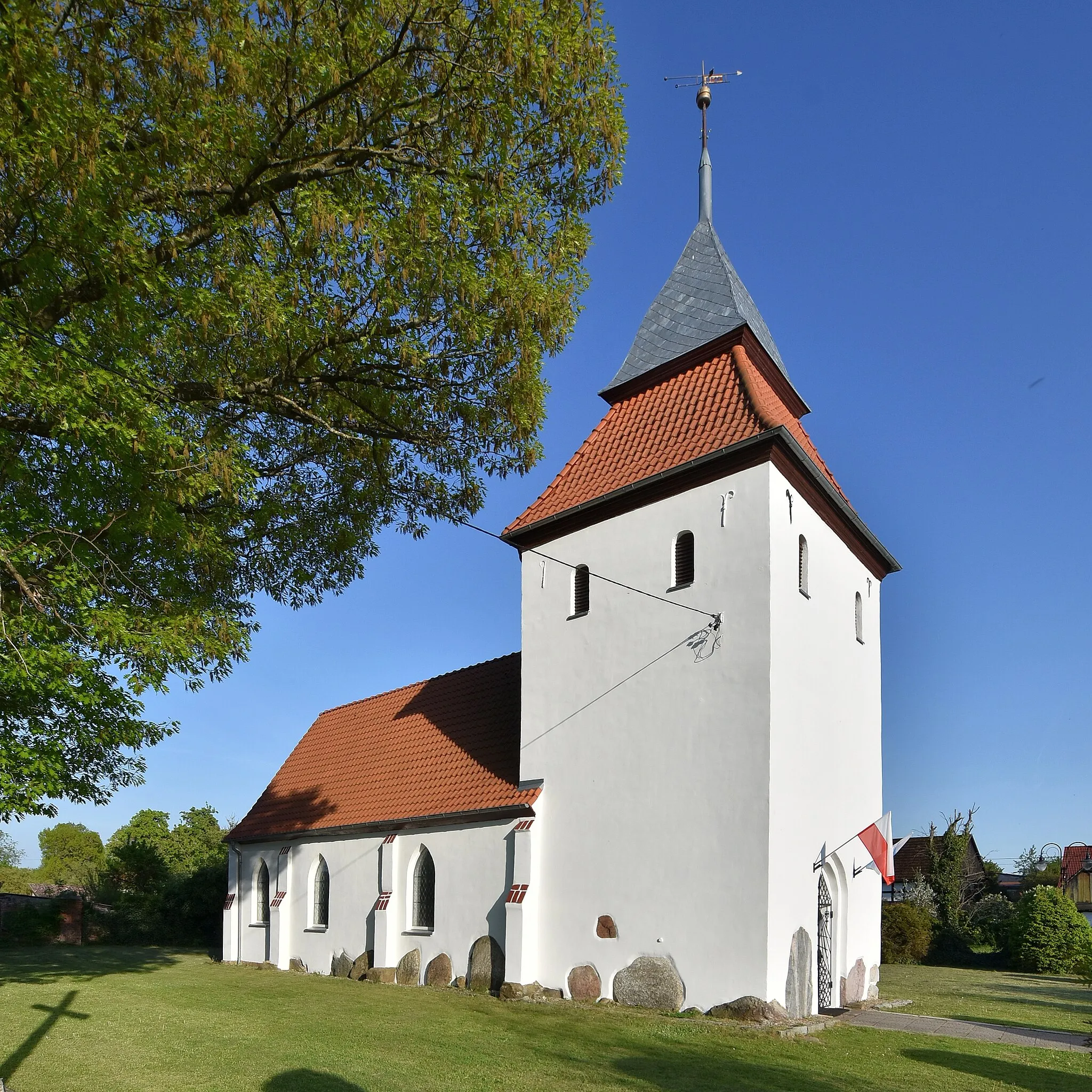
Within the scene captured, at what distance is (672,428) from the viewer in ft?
52.0

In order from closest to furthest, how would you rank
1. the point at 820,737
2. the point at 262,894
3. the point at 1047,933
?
the point at 820,737, the point at 262,894, the point at 1047,933

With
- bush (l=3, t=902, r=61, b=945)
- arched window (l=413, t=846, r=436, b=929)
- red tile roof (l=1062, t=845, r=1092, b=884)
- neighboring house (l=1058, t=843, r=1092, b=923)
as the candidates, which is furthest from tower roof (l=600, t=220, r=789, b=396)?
red tile roof (l=1062, t=845, r=1092, b=884)

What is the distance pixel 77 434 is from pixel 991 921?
3026cm

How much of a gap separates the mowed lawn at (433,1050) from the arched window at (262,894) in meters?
6.88

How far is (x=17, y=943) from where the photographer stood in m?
27.1

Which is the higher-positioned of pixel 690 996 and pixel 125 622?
pixel 125 622

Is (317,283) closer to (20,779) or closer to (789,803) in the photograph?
(20,779)

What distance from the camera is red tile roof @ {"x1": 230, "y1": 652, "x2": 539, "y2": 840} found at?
17.2m

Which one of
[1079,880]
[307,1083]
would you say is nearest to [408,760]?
[307,1083]

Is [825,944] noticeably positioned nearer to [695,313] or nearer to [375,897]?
[375,897]

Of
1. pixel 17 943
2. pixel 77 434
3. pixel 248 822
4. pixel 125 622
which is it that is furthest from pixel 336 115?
pixel 17 943

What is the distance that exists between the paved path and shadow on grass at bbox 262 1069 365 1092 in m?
7.55

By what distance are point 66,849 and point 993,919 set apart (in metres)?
65.2

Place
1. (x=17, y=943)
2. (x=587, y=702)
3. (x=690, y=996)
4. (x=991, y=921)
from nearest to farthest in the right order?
(x=690, y=996) < (x=587, y=702) < (x=17, y=943) < (x=991, y=921)
